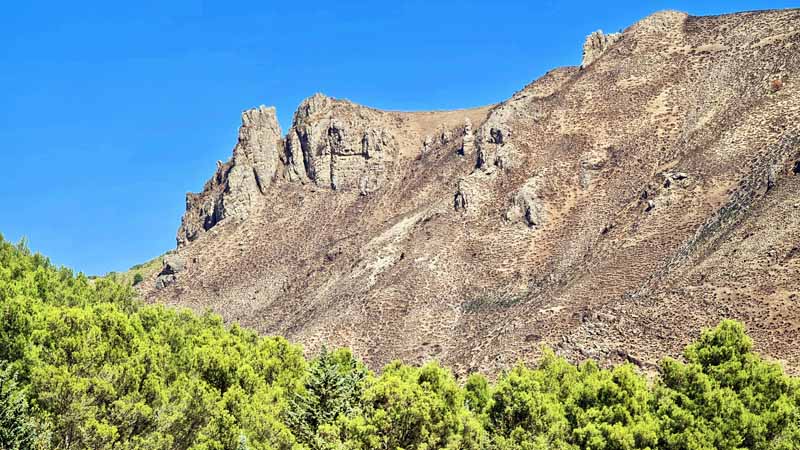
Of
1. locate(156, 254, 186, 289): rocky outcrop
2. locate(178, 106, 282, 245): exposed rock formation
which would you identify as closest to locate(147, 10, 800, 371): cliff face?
locate(178, 106, 282, 245): exposed rock formation

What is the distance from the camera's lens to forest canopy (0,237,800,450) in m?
34.4

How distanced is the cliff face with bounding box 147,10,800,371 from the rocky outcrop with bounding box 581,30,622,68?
38 centimetres

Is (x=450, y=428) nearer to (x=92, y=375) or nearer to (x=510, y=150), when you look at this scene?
(x=92, y=375)

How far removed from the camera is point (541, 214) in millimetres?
110875

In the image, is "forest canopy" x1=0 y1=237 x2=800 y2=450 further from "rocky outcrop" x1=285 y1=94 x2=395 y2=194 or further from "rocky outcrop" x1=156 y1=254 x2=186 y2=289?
"rocky outcrop" x1=285 y1=94 x2=395 y2=194

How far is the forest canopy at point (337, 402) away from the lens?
1353 inches

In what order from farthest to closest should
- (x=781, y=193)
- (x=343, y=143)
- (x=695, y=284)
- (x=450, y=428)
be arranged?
(x=343, y=143) → (x=781, y=193) → (x=695, y=284) → (x=450, y=428)

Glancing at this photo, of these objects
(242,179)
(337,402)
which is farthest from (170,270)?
(337,402)

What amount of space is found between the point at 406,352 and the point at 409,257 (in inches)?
733

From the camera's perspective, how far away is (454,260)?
108 m

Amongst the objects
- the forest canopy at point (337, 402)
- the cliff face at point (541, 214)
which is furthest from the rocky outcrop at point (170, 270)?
the forest canopy at point (337, 402)

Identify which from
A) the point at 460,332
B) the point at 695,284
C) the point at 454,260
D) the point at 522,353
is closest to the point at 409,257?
the point at 454,260

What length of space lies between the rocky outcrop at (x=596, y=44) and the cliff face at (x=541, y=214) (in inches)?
14.9

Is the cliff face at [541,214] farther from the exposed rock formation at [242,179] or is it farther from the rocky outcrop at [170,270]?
the rocky outcrop at [170,270]
